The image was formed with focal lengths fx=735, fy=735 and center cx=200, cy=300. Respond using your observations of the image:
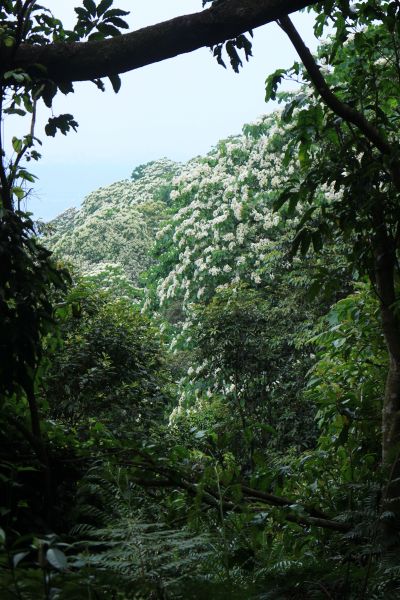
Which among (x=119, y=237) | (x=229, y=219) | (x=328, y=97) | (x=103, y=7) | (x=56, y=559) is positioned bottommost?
(x=56, y=559)

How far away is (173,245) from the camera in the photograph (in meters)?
15.4

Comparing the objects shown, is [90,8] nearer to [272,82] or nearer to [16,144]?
[16,144]

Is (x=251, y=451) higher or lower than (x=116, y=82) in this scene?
lower

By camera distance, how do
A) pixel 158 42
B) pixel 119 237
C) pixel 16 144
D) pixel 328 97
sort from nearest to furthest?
pixel 158 42
pixel 16 144
pixel 328 97
pixel 119 237

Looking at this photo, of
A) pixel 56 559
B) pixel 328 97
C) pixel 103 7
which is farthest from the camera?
pixel 328 97

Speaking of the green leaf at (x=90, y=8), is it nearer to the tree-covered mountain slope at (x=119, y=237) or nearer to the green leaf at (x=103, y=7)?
the green leaf at (x=103, y=7)

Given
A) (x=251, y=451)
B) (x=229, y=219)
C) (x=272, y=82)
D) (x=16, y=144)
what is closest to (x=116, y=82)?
(x=16, y=144)

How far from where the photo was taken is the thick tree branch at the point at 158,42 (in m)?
1.99

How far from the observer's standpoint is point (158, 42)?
6.56 feet

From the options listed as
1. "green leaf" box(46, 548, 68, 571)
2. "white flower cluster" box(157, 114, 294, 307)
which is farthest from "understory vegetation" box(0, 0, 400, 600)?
"white flower cluster" box(157, 114, 294, 307)

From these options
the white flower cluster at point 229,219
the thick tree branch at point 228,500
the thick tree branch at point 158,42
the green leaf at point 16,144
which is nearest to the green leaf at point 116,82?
the thick tree branch at point 158,42

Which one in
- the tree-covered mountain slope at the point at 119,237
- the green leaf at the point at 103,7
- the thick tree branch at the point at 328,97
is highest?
Answer: the tree-covered mountain slope at the point at 119,237

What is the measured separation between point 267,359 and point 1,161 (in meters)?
8.90

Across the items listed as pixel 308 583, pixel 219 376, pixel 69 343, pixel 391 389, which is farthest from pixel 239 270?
pixel 308 583
